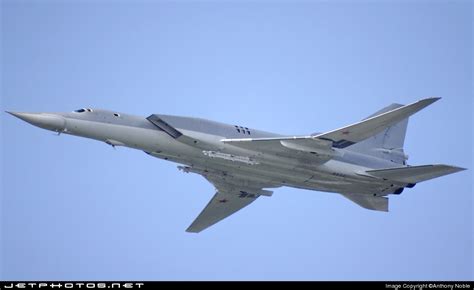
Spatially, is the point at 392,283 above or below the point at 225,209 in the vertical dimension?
below

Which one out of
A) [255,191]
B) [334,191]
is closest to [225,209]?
[255,191]

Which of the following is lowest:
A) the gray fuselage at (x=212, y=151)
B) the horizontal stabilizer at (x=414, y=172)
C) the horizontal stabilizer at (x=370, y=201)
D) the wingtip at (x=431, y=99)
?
the horizontal stabilizer at (x=370, y=201)

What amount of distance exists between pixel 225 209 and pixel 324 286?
13.9 metres

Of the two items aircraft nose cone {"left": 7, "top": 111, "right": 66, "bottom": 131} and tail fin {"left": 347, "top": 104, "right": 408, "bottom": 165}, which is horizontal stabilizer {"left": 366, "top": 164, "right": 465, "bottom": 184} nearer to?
tail fin {"left": 347, "top": 104, "right": 408, "bottom": 165}

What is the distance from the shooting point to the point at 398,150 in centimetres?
4369

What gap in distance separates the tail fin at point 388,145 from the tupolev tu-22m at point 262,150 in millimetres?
107

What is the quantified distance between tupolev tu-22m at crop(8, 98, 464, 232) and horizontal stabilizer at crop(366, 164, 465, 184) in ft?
0.16

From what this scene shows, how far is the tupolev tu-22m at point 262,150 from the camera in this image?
36969 mm

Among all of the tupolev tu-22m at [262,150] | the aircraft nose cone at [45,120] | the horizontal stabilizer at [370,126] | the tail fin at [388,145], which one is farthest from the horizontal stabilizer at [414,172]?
the aircraft nose cone at [45,120]

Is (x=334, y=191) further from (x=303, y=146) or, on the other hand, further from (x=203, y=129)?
(x=203, y=129)

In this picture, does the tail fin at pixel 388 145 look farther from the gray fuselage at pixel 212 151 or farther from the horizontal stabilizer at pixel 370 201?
the horizontal stabilizer at pixel 370 201

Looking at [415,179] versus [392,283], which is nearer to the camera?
[392,283]

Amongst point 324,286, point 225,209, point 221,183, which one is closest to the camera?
point 324,286

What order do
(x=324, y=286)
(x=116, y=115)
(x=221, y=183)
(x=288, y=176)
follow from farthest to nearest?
1. (x=221, y=183)
2. (x=288, y=176)
3. (x=116, y=115)
4. (x=324, y=286)
